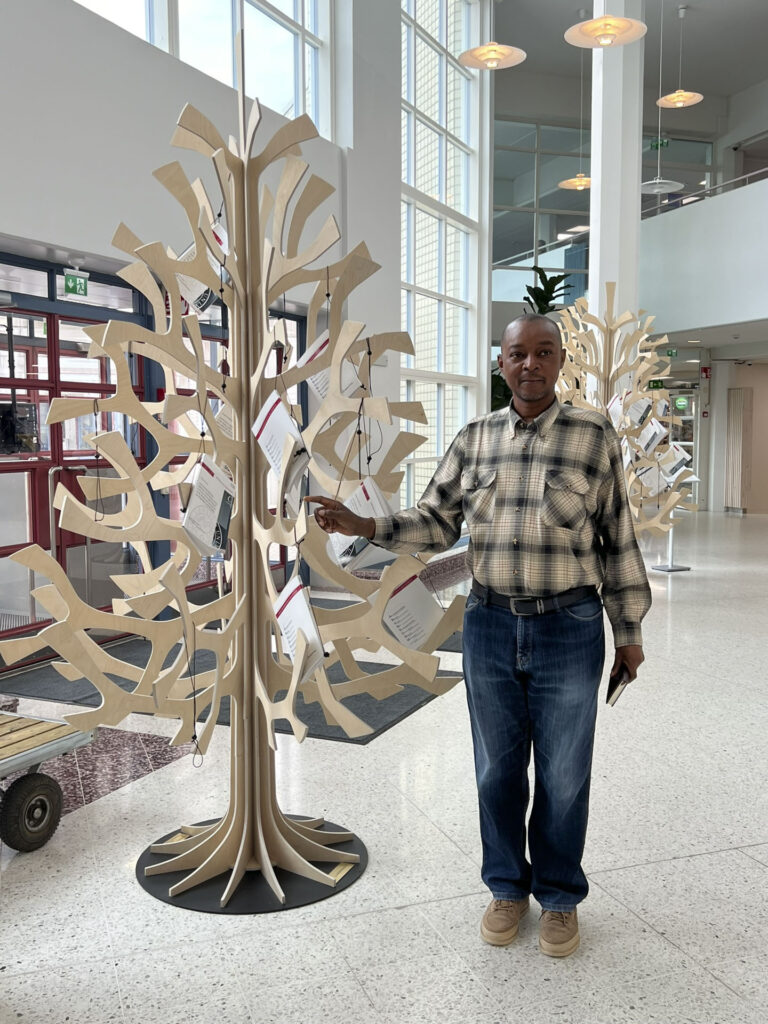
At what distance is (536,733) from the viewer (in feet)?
7.85

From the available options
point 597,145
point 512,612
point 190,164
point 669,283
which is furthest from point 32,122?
point 669,283

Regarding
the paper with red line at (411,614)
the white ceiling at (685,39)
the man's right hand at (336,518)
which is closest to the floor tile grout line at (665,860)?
the paper with red line at (411,614)

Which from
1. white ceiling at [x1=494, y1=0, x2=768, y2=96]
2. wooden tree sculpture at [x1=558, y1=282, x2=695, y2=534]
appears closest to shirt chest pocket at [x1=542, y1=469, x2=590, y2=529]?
wooden tree sculpture at [x1=558, y1=282, x2=695, y2=534]

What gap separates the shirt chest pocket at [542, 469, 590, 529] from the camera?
230 cm

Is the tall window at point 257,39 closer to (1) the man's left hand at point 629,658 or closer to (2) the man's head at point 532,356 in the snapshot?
(2) the man's head at point 532,356

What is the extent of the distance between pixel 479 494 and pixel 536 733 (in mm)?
637

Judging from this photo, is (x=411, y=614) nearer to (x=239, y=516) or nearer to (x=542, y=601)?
(x=542, y=601)

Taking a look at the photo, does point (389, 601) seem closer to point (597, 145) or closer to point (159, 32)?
point (159, 32)

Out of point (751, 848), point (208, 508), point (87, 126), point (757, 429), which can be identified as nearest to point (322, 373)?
point (208, 508)

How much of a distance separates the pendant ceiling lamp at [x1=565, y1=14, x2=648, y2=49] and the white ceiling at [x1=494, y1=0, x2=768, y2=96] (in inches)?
241

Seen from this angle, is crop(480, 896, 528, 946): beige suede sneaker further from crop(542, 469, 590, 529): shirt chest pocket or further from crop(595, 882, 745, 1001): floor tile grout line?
crop(542, 469, 590, 529): shirt chest pocket

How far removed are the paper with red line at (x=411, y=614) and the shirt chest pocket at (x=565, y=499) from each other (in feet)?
1.51

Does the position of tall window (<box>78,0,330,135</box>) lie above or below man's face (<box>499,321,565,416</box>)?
above

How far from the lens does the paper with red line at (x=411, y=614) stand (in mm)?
2545
